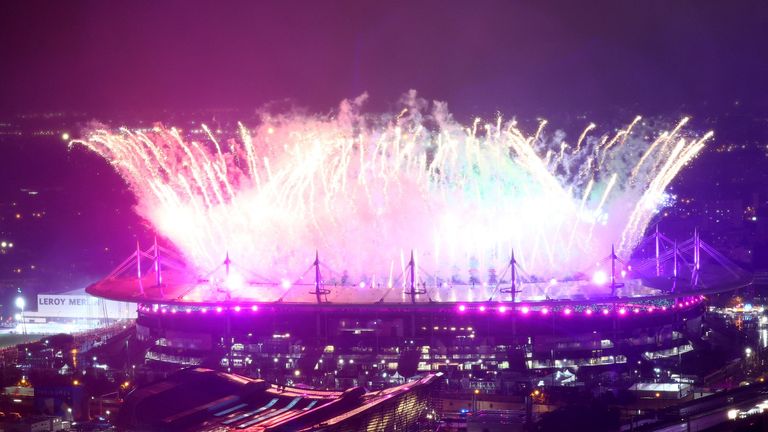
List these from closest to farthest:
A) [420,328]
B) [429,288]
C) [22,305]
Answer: [420,328] < [429,288] < [22,305]

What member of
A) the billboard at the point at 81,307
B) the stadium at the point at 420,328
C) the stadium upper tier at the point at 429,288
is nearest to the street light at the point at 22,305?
the billboard at the point at 81,307

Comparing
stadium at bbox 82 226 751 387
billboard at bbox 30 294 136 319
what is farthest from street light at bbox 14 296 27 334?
stadium at bbox 82 226 751 387

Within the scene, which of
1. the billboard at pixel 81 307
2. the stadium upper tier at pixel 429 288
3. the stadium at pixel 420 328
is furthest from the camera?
the billboard at pixel 81 307

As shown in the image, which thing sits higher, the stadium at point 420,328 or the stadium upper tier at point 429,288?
the stadium upper tier at point 429,288

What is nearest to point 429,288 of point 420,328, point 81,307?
point 420,328

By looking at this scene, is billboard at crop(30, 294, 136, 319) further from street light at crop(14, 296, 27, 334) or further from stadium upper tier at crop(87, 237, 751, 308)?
stadium upper tier at crop(87, 237, 751, 308)

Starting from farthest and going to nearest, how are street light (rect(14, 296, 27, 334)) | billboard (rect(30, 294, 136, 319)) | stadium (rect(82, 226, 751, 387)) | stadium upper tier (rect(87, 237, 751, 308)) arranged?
1. street light (rect(14, 296, 27, 334))
2. billboard (rect(30, 294, 136, 319))
3. stadium upper tier (rect(87, 237, 751, 308))
4. stadium (rect(82, 226, 751, 387))

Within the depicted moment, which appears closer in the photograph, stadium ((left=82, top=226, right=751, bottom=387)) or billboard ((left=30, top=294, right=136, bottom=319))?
stadium ((left=82, top=226, right=751, bottom=387))

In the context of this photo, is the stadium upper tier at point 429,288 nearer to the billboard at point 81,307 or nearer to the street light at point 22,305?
the billboard at point 81,307

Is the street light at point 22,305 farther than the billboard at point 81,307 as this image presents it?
Yes

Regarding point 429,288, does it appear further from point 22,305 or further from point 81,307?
point 22,305

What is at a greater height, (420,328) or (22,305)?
(22,305)
